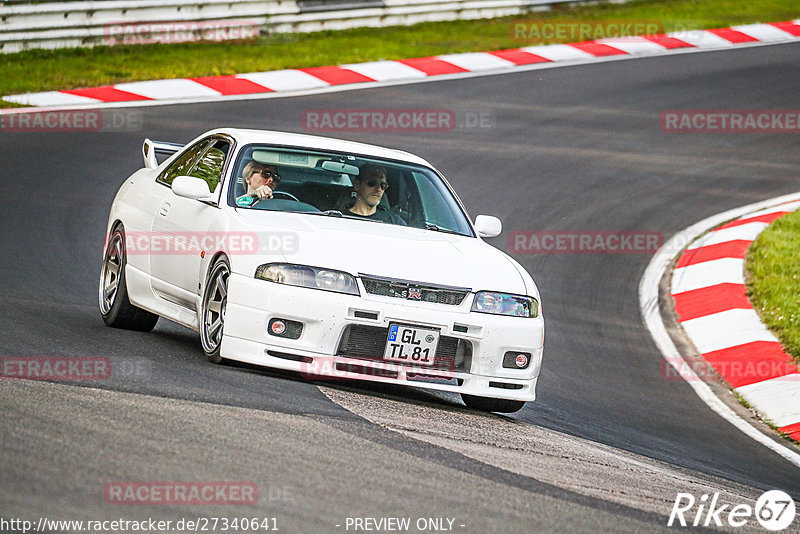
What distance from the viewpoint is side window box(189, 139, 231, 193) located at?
25.6 feet

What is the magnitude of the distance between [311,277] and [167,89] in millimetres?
10267

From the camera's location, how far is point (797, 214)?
13102 millimetres

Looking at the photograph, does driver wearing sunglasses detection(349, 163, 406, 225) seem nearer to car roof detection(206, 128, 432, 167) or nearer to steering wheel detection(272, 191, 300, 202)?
car roof detection(206, 128, 432, 167)

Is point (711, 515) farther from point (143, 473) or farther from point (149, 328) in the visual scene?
point (149, 328)

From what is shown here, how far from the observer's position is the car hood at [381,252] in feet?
21.7

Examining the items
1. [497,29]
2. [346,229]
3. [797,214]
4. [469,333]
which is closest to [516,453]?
[469,333]

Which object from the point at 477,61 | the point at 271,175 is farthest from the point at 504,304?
the point at 477,61

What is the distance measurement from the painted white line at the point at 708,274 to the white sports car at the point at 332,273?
13.4 ft

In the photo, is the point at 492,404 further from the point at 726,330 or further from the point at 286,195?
the point at 726,330

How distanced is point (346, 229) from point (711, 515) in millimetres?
2691

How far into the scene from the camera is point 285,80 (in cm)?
1703

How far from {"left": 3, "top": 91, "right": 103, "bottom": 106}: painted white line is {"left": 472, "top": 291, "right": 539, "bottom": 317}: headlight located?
9.53 metres

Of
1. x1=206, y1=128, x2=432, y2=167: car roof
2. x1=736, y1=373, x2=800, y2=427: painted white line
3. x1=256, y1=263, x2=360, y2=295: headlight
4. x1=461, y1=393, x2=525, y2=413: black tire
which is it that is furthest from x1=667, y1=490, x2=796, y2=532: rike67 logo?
x1=206, y1=128, x2=432, y2=167: car roof

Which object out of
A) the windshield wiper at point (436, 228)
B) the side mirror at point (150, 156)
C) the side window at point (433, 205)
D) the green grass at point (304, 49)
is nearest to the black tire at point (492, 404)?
the windshield wiper at point (436, 228)
